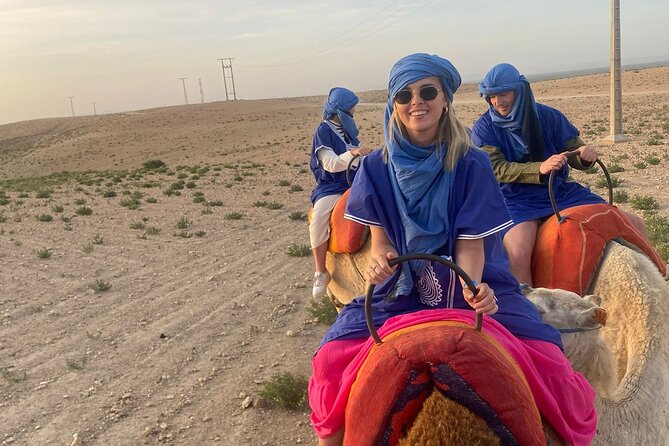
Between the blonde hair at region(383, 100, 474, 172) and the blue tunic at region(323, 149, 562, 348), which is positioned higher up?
the blonde hair at region(383, 100, 474, 172)

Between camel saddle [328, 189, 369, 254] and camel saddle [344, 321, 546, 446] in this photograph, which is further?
camel saddle [328, 189, 369, 254]

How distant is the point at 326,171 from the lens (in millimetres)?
5496

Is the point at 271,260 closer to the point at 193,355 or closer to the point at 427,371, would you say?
the point at 193,355

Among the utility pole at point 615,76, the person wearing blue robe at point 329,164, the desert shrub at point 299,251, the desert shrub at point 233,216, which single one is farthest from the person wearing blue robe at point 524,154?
the utility pole at point 615,76

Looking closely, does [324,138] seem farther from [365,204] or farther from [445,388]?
[445,388]

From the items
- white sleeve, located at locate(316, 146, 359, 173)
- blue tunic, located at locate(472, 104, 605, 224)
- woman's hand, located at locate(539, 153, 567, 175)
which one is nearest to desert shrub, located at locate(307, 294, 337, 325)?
white sleeve, located at locate(316, 146, 359, 173)

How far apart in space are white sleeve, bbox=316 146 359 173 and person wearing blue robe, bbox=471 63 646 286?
1.23 meters

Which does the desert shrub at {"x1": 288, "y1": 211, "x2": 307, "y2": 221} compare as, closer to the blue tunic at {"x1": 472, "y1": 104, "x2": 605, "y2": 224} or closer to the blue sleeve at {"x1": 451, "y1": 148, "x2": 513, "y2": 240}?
the blue tunic at {"x1": 472, "y1": 104, "x2": 605, "y2": 224}

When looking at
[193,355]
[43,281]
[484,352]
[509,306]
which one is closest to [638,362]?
[509,306]

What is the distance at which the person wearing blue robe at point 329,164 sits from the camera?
5.21 m

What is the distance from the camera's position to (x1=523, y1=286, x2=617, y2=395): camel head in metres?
2.60

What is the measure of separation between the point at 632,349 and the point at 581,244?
2.34 feet

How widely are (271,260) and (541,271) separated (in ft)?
21.0

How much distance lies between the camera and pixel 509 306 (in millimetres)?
2303
